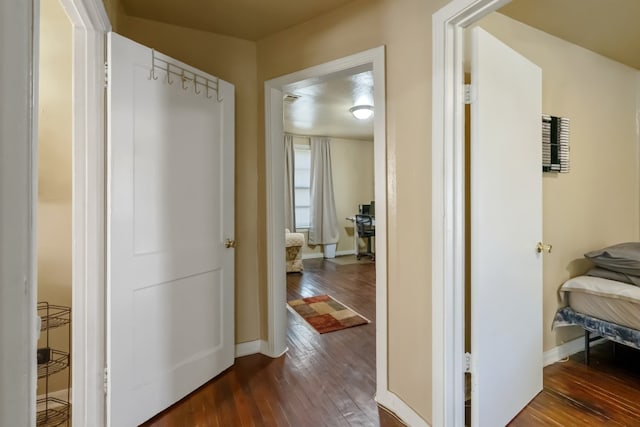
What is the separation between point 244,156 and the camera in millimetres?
2473

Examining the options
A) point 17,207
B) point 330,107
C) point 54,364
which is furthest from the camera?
point 330,107

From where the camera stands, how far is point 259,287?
2.55 m

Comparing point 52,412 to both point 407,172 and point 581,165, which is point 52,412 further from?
point 581,165

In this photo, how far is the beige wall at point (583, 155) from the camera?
88.8 inches

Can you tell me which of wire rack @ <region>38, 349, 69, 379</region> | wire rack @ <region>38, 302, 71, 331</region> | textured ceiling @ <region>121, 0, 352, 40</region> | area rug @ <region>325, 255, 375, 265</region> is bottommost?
area rug @ <region>325, 255, 375, 265</region>

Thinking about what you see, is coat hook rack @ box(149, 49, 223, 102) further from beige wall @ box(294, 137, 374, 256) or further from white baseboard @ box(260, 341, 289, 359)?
beige wall @ box(294, 137, 374, 256)

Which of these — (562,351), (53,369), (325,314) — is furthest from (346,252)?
(53,369)

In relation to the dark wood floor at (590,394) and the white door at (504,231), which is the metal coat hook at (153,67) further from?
the dark wood floor at (590,394)

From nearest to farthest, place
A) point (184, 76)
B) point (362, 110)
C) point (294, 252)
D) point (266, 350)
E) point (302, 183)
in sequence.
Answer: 1. point (184, 76)
2. point (266, 350)
3. point (362, 110)
4. point (294, 252)
5. point (302, 183)

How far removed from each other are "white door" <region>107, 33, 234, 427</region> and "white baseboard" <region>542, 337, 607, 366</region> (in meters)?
2.25

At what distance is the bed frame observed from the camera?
1982 millimetres

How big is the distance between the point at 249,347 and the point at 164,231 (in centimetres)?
120

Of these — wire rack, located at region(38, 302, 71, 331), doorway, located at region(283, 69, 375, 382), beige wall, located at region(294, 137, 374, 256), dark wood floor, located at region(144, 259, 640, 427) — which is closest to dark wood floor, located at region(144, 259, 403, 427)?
dark wood floor, located at region(144, 259, 640, 427)

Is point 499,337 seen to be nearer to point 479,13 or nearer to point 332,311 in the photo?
point 479,13
